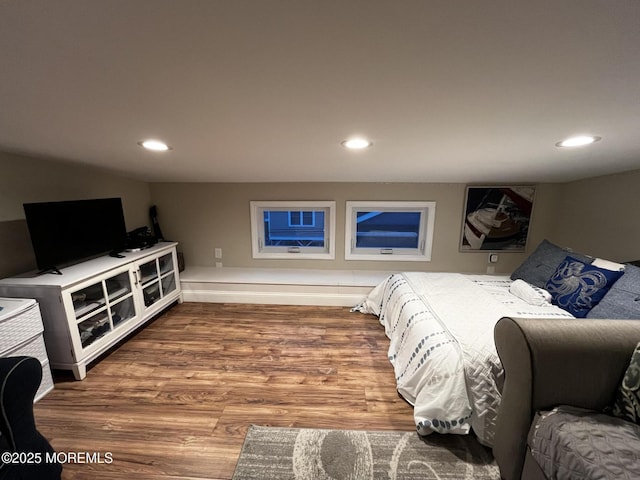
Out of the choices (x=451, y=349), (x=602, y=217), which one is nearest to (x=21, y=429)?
(x=451, y=349)

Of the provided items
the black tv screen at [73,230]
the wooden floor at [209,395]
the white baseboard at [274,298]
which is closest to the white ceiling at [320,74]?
the black tv screen at [73,230]

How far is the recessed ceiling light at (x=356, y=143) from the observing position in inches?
55.6

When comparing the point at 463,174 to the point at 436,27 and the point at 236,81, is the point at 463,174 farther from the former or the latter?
the point at 236,81

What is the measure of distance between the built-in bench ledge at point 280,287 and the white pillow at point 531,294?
1.25 m

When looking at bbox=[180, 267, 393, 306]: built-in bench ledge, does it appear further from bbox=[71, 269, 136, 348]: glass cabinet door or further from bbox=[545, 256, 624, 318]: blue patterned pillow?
bbox=[545, 256, 624, 318]: blue patterned pillow

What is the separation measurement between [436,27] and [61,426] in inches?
99.9

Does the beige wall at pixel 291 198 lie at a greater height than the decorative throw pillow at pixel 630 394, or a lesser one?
greater

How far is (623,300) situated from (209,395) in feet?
8.75

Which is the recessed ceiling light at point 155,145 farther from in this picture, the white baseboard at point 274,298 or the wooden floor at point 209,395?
the white baseboard at point 274,298

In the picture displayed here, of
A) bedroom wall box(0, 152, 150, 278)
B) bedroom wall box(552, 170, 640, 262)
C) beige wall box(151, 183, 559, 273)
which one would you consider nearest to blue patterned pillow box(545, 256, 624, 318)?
bedroom wall box(552, 170, 640, 262)

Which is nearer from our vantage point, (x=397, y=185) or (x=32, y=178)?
(x=32, y=178)

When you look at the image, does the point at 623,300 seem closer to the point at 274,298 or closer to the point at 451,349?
the point at 451,349

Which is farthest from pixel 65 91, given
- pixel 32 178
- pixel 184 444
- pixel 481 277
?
pixel 481 277

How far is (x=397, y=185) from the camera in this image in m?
2.82
